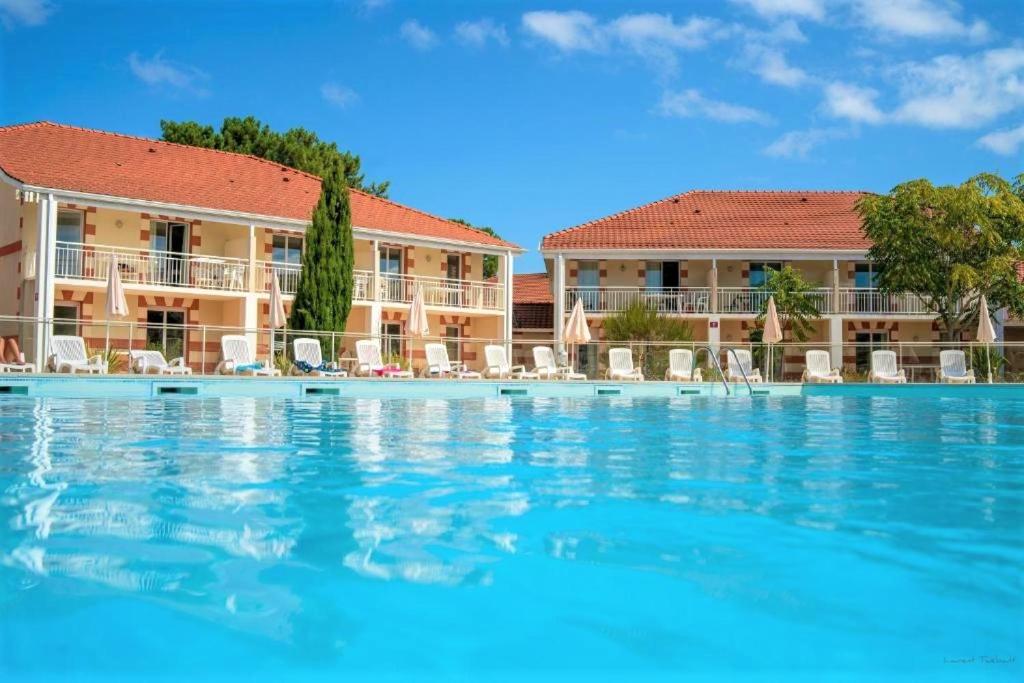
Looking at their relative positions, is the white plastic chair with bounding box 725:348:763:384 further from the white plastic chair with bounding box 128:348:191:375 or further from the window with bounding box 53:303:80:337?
the window with bounding box 53:303:80:337

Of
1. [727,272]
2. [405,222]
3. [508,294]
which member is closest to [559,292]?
[508,294]

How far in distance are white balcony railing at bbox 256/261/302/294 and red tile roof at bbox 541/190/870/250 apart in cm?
895

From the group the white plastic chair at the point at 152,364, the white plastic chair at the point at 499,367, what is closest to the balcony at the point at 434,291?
the white plastic chair at the point at 499,367

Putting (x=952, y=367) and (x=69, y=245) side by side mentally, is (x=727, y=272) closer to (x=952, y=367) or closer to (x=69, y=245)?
(x=952, y=367)

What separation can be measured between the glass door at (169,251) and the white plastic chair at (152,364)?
23.3 ft

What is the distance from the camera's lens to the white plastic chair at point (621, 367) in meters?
22.3

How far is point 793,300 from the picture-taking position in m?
29.9

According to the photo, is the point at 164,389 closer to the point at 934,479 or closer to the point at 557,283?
the point at 934,479

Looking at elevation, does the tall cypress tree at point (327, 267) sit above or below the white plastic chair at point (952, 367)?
above

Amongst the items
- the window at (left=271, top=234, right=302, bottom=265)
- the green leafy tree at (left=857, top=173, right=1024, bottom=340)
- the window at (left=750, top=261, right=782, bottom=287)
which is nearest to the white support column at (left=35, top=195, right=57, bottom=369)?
the window at (left=271, top=234, right=302, bottom=265)

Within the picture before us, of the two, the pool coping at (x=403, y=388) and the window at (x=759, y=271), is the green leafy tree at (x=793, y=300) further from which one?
the pool coping at (x=403, y=388)

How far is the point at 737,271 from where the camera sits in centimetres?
3388

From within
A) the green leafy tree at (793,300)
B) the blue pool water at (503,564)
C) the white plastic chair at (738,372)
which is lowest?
the blue pool water at (503,564)

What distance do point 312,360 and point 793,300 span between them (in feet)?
54.0
